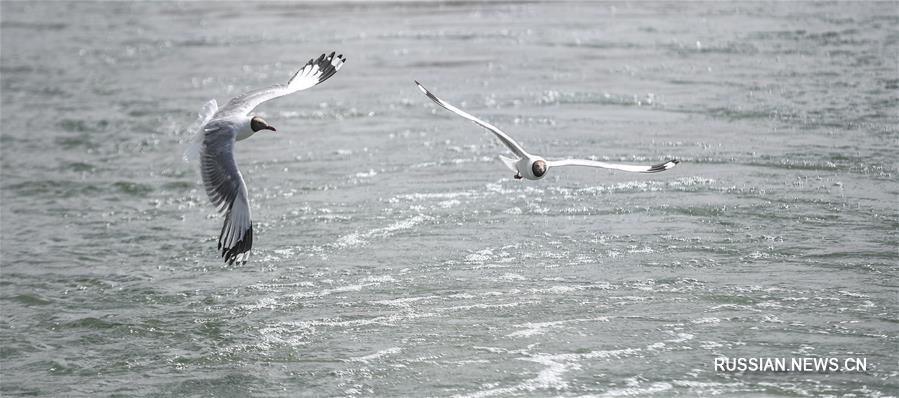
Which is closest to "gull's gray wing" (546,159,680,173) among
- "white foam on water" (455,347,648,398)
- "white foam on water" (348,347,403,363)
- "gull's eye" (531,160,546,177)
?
"gull's eye" (531,160,546,177)

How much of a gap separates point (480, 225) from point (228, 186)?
3260 mm

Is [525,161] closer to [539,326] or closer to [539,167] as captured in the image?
[539,167]

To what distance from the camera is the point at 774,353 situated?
8164mm

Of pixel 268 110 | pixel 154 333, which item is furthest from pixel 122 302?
pixel 268 110

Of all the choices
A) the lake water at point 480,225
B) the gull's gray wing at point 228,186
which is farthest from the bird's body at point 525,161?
the gull's gray wing at point 228,186

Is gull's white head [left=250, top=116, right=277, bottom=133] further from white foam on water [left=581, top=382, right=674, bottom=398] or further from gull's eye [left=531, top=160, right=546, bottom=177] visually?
white foam on water [left=581, top=382, right=674, bottom=398]

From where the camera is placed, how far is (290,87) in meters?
10.1

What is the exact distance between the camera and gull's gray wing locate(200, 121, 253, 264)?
889 cm

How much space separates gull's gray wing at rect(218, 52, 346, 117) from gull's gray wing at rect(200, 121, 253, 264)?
0.41m

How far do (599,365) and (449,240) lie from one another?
10.6 feet

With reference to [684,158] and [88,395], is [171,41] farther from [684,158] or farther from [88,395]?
[88,395]

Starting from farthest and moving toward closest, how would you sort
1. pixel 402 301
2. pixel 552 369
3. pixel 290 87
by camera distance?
pixel 290 87
pixel 402 301
pixel 552 369

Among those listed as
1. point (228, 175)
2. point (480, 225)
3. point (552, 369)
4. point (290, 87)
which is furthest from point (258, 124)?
point (480, 225)

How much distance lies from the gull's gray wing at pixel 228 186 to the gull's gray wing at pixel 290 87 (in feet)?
1.33
